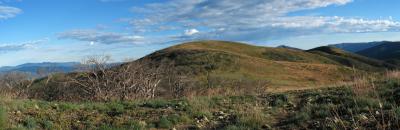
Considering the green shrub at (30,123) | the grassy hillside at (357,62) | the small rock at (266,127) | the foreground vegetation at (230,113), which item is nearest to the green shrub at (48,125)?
the foreground vegetation at (230,113)

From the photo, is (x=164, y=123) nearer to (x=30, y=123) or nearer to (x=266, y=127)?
(x=266, y=127)

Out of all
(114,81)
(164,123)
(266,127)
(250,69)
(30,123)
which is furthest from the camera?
(250,69)

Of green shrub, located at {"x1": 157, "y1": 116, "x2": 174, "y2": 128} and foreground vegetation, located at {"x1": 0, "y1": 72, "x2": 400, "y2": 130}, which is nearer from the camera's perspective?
foreground vegetation, located at {"x1": 0, "y1": 72, "x2": 400, "y2": 130}

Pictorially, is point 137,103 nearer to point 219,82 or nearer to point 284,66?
point 219,82

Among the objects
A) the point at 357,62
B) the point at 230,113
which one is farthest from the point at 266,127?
the point at 357,62

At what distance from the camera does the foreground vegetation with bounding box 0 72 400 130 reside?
8984 mm

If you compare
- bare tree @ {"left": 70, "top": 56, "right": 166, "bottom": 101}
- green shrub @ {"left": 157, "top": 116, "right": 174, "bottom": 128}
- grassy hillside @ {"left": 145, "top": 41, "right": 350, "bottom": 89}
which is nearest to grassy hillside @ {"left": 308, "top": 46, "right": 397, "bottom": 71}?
grassy hillside @ {"left": 145, "top": 41, "right": 350, "bottom": 89}

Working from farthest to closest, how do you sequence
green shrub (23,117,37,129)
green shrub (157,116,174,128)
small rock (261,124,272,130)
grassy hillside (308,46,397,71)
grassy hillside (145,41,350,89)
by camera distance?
grassy hillside (308,46,397,71), grassy hillside (145,41,350,89), green shrub (157,116,174,128), green shrub (23,117,37,129), small rock (261,124,272,130)

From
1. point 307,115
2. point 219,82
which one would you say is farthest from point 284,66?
point 307,115

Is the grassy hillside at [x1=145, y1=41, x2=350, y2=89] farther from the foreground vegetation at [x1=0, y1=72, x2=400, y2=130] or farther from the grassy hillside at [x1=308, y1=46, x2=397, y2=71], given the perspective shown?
the foreground vegetation at [x1=0, y1=72, x2=400, y2=130]

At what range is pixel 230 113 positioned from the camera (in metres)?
11.1

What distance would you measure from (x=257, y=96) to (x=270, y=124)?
4180mm

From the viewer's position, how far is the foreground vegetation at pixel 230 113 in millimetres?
8984

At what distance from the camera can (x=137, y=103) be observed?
13.1 meters
